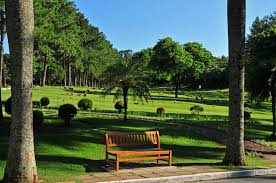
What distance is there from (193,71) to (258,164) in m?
76.2

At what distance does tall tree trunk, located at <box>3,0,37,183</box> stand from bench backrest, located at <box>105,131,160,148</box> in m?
3.40

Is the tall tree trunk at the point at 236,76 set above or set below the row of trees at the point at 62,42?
below

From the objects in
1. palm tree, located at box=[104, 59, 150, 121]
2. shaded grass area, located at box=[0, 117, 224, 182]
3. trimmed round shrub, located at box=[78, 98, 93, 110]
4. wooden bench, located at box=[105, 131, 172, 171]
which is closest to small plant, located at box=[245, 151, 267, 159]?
shaded grass area, located at box=[0, 117, 224, 182]

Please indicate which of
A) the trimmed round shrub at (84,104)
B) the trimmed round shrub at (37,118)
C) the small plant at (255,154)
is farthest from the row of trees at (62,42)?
the small plant at (255,154)

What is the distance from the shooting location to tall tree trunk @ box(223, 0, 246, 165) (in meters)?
13.7

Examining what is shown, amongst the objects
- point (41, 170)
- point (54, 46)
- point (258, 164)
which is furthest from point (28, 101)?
point (54, 46)

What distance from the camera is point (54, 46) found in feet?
261

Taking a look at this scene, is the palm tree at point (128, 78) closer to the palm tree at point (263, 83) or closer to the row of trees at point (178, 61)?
the palm tree at point (263, 83)

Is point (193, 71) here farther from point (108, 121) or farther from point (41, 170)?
point (41, 170)

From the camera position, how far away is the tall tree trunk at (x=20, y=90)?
384 inches

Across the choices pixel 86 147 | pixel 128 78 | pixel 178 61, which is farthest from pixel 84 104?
pixel 178 61

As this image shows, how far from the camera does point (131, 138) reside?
13.5 metres

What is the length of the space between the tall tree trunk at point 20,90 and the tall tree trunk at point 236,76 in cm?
647

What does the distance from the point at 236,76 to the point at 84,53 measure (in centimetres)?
8718
